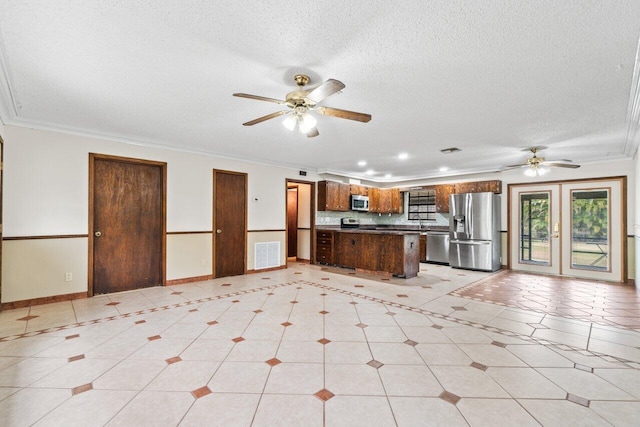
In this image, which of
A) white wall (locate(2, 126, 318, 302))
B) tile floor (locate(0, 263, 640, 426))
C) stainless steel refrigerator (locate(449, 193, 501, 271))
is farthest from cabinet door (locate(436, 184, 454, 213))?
white wall (locate(2, 126, 318, 302))

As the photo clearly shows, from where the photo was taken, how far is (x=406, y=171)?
25.1 feet

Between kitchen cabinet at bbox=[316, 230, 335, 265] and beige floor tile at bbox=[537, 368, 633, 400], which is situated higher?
kitchen cabinet at bbox=[316, 230, 335, 265]

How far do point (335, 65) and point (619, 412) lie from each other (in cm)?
302

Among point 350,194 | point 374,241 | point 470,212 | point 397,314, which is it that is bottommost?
point 397,314

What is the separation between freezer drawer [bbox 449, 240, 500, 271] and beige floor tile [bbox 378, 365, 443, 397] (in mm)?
5081

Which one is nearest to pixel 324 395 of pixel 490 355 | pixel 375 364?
pixel 375 364

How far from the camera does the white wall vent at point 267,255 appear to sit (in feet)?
20.3

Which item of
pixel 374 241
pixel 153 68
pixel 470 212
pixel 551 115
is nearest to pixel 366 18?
pixel 153 68

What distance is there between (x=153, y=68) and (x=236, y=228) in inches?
149

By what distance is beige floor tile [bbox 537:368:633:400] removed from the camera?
1949 millimetres

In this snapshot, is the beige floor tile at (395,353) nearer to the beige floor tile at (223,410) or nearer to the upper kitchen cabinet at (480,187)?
the beige floor tile at (223,410)

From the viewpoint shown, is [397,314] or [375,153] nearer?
[397,314]

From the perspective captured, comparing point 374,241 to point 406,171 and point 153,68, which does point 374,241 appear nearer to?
point 406,171

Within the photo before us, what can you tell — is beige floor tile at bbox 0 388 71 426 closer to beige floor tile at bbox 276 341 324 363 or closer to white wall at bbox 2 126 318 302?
beige floor tile at bbox 276 341 324 363
